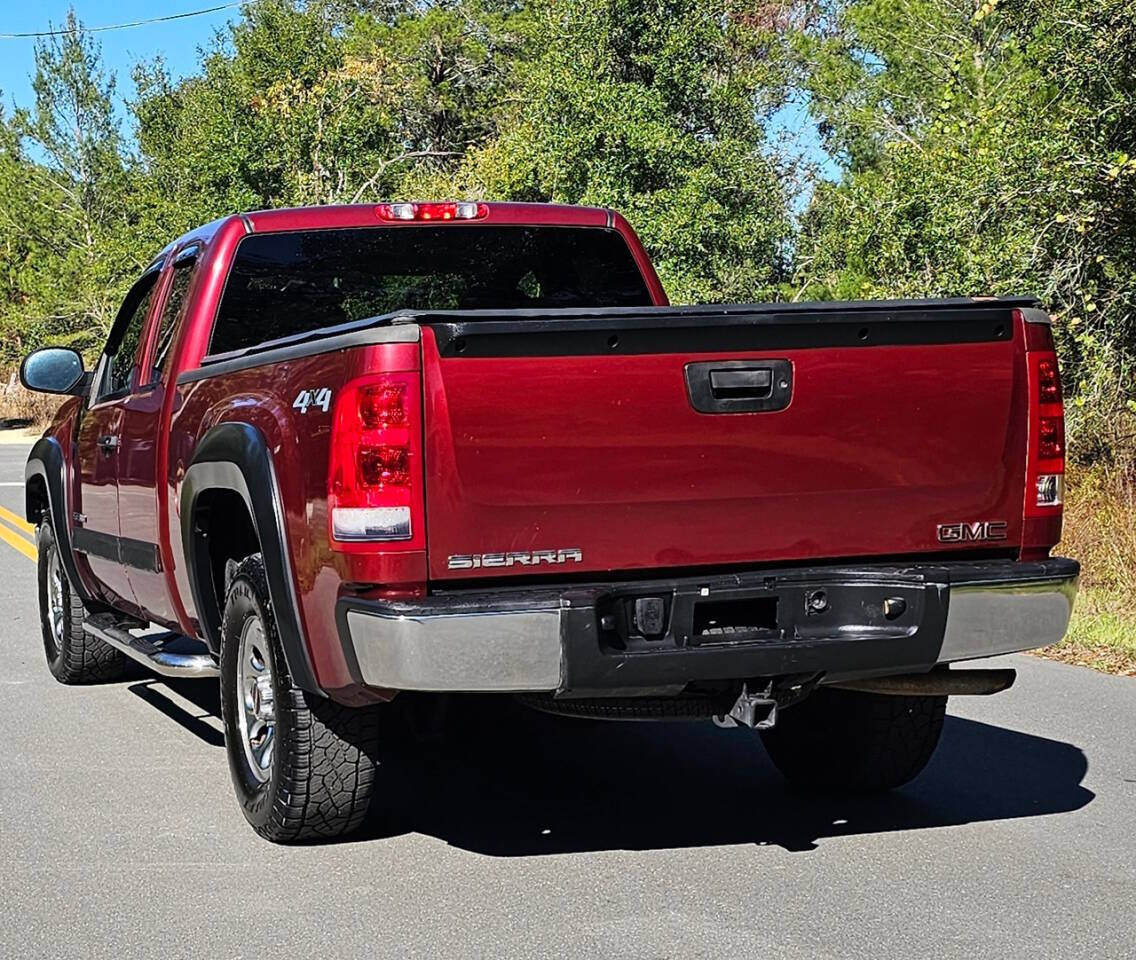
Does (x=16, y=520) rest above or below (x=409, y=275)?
below

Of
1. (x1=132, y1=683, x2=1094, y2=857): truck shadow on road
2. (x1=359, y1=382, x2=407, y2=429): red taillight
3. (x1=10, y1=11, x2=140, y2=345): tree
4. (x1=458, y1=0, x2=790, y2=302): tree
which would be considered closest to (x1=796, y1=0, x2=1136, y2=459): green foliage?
(x1=132, y1=683, x2=1094, y2=857): truck shadow on road

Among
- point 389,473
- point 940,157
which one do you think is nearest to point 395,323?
point 389,473

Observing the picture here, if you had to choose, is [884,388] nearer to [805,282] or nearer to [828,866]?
[828,866]

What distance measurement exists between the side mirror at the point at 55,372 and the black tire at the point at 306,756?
8.91 feet

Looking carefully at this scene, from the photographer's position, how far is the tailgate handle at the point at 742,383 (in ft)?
15.8

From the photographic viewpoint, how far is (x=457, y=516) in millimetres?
4609

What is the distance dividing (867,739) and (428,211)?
2611 millimetres

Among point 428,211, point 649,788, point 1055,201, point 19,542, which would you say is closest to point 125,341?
point 428,211

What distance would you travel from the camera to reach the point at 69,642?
851cm

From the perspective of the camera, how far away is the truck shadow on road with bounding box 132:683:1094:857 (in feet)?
18.6

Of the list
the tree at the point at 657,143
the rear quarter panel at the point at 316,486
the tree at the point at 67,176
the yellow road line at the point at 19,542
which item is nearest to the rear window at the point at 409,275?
the rear quarter panel at the point at 316,486

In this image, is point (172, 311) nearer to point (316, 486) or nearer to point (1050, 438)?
point (316, 486)

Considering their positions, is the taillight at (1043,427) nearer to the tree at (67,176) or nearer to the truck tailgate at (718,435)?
the truck tailgate at (718,435)

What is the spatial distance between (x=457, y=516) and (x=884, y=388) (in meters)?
1.33
